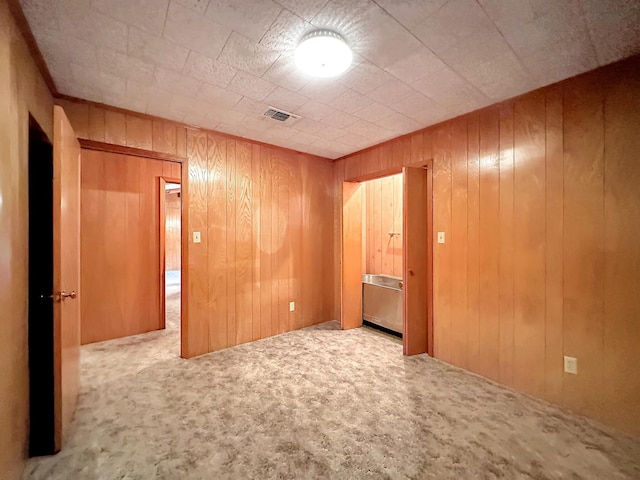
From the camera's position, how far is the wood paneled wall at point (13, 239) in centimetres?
124

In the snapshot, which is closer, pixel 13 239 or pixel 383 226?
pixel 13 239

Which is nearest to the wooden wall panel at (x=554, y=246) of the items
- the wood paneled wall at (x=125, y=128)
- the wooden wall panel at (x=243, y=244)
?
the wooden wall panel at (x=243, y=244)

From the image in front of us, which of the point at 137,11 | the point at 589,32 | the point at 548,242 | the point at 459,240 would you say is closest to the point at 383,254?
the point at 459,240

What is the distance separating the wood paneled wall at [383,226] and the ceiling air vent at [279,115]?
1.93 meters

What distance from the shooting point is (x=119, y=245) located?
11.4 ft

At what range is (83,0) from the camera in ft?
Result: 4.31

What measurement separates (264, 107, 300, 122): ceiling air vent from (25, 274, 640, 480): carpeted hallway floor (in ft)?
7.73

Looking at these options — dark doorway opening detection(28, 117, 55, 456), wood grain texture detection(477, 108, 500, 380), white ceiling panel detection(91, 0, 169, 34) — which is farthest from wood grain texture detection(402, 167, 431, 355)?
dark doorway opening detection(28, 117, 55, 456)

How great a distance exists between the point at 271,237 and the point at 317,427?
2172 mm

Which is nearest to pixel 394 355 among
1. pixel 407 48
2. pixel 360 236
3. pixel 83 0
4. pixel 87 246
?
pixel 360 236

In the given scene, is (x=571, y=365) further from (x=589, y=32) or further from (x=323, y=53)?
(x=323, y=53)

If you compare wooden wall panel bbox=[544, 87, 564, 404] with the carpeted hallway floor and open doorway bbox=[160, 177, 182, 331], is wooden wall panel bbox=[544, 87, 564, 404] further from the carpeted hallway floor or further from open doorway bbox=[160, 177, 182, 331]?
open doorway bbox=[160, 177, 182, 331]

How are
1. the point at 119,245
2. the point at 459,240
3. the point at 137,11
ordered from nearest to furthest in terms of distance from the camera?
the point at 137,11 < the point at 459,240 < the point at 119,245

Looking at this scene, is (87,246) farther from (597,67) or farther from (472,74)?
(597,67)
